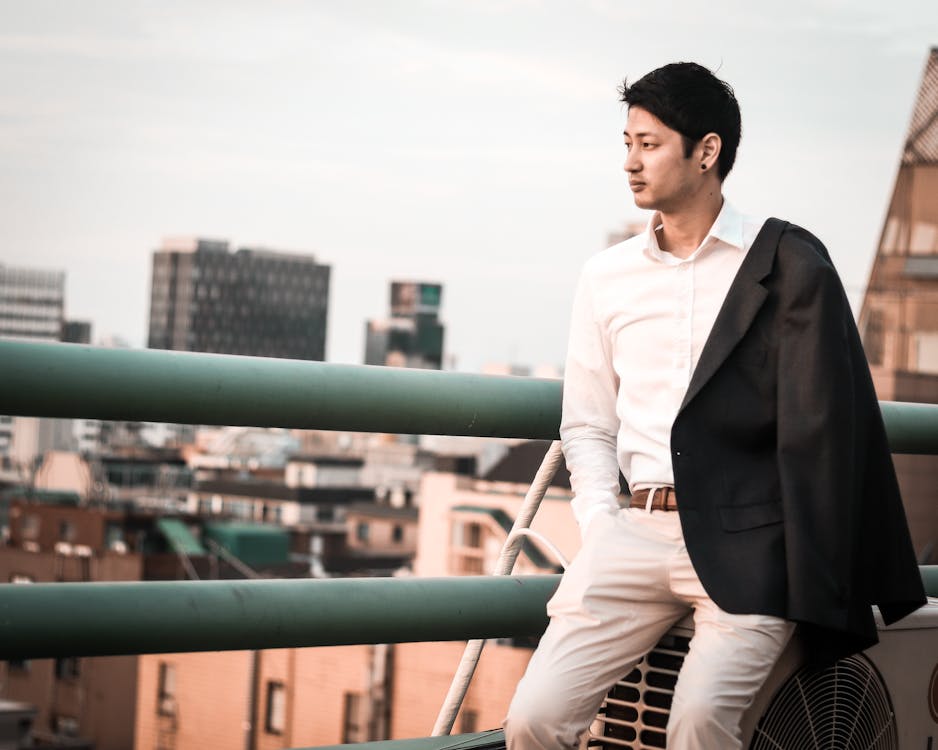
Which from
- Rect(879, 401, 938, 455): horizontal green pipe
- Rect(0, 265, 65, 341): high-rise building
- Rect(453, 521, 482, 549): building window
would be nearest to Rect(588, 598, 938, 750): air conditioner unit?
Rect(879, 401, 938, 455): horizontal green pipe

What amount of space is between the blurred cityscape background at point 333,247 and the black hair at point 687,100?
10916 mm

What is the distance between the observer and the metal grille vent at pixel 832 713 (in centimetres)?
190

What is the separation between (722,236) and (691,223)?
0.23ft

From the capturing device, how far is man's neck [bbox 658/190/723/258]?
208cm

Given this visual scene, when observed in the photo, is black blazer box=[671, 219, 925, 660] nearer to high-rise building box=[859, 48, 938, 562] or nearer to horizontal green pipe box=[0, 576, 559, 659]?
horizontal green pipe box=[0, 576, 559, 659]

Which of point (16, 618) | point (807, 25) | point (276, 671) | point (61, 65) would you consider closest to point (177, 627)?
point (16, 618)

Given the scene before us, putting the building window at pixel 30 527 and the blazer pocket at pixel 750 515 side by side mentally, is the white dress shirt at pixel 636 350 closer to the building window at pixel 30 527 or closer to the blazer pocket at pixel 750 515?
the blazer pocket at pixel 750 515

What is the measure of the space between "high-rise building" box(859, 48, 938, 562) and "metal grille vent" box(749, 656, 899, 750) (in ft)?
57.5

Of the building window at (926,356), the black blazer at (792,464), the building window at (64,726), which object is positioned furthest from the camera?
the building window at (64,726)

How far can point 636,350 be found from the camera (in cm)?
206

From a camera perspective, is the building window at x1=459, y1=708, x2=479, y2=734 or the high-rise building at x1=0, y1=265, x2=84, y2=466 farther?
the high-rise building at x1=0, y1=265, x2=84, y2=466

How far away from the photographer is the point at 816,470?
186 centimetres

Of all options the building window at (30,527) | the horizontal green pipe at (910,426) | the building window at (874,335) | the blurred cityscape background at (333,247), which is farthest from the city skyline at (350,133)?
the horizontal green pipe at (910,426)

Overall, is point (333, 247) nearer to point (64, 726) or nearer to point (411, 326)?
point (411, 326)
